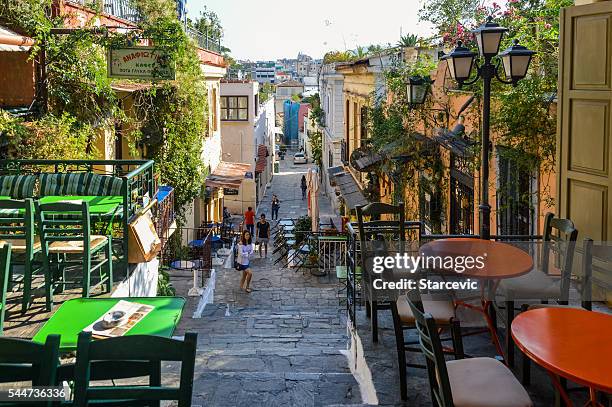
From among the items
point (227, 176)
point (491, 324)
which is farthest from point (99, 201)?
point (227, 176)

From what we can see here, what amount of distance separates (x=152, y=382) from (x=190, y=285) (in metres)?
9.90

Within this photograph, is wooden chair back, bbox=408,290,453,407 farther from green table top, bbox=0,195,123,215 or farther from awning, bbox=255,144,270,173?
awning, bbox=255,144,270,173

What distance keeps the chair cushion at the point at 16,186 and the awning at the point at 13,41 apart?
1904 millimetres

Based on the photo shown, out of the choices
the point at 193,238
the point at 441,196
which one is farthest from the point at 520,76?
the point at 193,238

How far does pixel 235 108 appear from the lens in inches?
1364

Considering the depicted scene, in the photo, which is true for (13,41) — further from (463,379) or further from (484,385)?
(484,385)

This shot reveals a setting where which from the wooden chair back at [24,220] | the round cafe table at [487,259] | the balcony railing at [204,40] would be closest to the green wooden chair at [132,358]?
the round cafe table at [487,259]

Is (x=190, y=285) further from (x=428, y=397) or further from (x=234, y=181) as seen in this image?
(x=234, y=181)

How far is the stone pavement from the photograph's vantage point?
5363 mm

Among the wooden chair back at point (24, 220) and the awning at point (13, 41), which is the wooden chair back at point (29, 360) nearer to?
the wooden chair back at point (24, 220)

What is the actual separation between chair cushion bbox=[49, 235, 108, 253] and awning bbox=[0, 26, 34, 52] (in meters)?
3.49

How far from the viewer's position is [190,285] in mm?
13156

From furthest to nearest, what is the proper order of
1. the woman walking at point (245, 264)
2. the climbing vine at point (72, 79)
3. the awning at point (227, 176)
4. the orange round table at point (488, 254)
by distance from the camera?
the awning at point (227, 176) < the woman walking at point (245, 264) < the climbing vine at point (72, 79) < the orange round table at point (488, 254)

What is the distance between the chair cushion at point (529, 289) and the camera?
5.10 m
